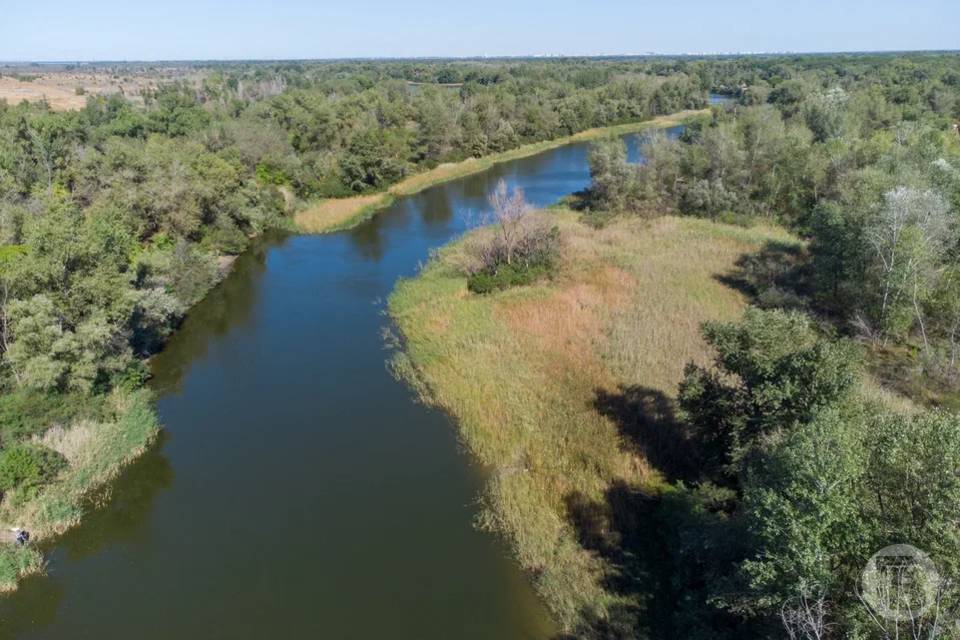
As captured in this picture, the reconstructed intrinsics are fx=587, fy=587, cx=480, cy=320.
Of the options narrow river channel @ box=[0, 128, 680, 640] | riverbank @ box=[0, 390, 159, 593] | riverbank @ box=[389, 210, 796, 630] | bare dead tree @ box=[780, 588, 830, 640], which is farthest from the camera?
riverbank @ box=[389, 210, 796, 630]

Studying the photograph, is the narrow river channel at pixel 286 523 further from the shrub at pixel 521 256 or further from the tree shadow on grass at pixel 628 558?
the shrub at pixel 521 256

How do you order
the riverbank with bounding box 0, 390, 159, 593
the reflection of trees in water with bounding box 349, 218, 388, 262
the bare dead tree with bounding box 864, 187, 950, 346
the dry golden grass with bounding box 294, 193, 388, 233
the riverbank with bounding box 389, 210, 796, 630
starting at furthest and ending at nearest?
the dry golden grass with bounding box 294, 193, 388, 233 → the reflection of trees in water with bounding box 349, 218, 388, 262 → the bare dead tree with bounding box 864, 187, 950, 346 → the riverbank with bounding box 389, 210, 796, 630 → the riverbank with bounding box 0, 390, 159, 593

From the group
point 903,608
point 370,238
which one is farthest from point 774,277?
point 370,238

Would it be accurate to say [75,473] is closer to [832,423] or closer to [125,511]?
[125,511]

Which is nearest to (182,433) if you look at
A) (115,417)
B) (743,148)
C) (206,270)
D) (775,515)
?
(115,417)

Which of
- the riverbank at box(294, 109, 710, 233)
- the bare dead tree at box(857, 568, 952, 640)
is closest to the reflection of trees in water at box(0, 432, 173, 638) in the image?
the bare dead tree at box(857, 568, 952, 640)

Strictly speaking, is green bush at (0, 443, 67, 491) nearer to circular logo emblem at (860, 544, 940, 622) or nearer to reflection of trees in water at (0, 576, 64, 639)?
reflection of trees in water at (0, 576, 64, 639)
